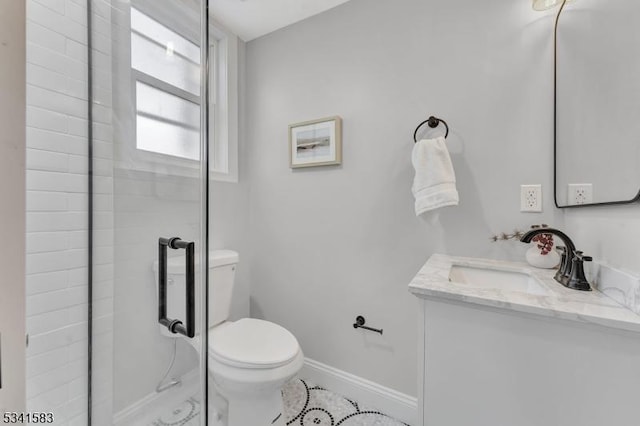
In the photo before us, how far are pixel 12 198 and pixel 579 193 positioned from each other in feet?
5.06

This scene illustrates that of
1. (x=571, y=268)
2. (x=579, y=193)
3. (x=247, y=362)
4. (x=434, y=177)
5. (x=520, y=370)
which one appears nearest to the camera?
(x=520, y=370)

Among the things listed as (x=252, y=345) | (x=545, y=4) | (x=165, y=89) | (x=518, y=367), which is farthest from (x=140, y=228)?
(x=545, y=4)

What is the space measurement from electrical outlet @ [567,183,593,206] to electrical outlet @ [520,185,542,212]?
101mm

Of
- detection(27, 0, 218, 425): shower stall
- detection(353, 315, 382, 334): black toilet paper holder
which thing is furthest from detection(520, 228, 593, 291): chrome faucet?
detection(27, 0, 218, 425): shower stall

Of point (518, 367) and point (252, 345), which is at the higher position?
point (518, 367)

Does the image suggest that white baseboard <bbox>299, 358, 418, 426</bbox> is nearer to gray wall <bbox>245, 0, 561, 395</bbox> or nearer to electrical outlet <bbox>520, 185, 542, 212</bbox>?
gray wall <bbox>245, 0, 561, 395</bbox>

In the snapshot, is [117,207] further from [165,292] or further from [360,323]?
[360,323]

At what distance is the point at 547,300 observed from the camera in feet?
2.32

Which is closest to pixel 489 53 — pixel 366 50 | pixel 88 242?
pixel 366 50

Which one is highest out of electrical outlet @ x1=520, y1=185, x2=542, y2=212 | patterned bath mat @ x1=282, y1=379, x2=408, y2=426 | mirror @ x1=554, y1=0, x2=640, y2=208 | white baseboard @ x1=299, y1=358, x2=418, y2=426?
mirror @ x1=554, y1=0, x2=640, y2=208

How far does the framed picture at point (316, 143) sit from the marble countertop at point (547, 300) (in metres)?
0.92

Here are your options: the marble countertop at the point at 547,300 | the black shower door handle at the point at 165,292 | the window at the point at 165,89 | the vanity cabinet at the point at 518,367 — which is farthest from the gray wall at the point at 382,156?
the black shower door handle at the point at 165,292

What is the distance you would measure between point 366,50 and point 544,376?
5.34 feet

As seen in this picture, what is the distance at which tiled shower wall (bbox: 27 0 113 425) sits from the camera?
2.73 ft
